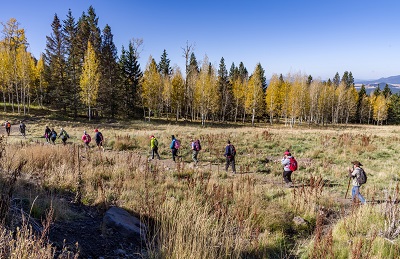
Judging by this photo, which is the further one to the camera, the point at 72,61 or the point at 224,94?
the point at 224,94

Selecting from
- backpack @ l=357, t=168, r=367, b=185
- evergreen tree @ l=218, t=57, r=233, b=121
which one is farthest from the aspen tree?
backpack @ l=357, t=168, r=367, b=185

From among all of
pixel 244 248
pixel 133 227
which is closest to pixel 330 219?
pixel 244 248

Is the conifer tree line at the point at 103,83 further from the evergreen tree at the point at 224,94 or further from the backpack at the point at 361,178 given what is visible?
the backpack at the point at 361,178

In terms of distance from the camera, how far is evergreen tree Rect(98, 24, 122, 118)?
41.0 m

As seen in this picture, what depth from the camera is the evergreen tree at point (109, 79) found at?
4103cm

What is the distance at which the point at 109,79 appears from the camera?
43312mm

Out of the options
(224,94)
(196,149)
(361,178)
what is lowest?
(361,178)

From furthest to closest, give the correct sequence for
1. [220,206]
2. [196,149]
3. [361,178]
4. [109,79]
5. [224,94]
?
[224,94] → [109,79] → [196,149] → [361,178] → [220,206]

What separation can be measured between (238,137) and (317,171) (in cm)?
982

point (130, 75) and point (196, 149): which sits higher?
point (130, 75)

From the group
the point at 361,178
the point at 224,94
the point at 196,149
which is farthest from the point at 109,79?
the point at 361,178

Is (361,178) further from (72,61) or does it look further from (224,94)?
(224,94)

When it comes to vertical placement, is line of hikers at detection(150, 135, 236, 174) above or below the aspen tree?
below

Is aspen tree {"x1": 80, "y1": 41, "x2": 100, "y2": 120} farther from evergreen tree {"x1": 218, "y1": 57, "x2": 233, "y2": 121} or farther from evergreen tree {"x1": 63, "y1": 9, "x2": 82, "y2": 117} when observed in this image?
evergreen tree {"x1": 218, "y1": 57, "x2": 233, "y2": 121}
